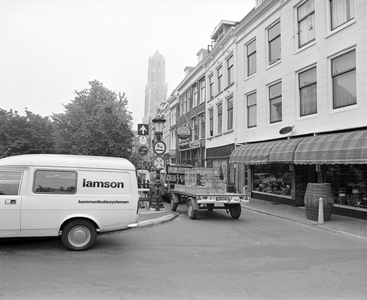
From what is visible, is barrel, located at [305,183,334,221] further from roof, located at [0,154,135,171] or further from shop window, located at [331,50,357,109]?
roof, located at [0,154,135,171]

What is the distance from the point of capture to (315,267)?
5.34 metres

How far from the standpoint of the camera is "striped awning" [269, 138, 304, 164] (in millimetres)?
12312

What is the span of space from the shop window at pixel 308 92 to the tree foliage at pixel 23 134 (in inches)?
1234

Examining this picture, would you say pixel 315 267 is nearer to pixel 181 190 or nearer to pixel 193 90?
pixel 181 190

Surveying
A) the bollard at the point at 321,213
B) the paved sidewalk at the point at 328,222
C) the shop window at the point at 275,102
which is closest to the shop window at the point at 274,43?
the shop window at the point at 275,102

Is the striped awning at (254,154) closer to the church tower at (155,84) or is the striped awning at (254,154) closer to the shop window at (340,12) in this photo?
the shop window at (340,12)

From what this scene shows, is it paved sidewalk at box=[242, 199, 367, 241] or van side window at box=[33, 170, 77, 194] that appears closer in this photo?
van side window at box=[33, 170, 77, 194]

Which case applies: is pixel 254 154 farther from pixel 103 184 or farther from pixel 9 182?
pixel 9 182

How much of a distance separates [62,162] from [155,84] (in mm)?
123280

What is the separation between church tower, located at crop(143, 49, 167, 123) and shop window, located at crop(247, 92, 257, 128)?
106 m

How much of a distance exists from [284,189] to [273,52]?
7.37m

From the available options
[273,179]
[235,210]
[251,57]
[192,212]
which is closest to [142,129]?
[192,212]

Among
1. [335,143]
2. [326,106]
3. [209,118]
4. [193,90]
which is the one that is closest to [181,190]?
[335,143]

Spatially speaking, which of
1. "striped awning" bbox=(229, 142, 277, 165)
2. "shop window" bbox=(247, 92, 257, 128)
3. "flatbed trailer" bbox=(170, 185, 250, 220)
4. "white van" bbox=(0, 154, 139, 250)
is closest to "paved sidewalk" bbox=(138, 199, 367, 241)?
"flatbed trailer" bbox=(170, 185, 250, 220)
